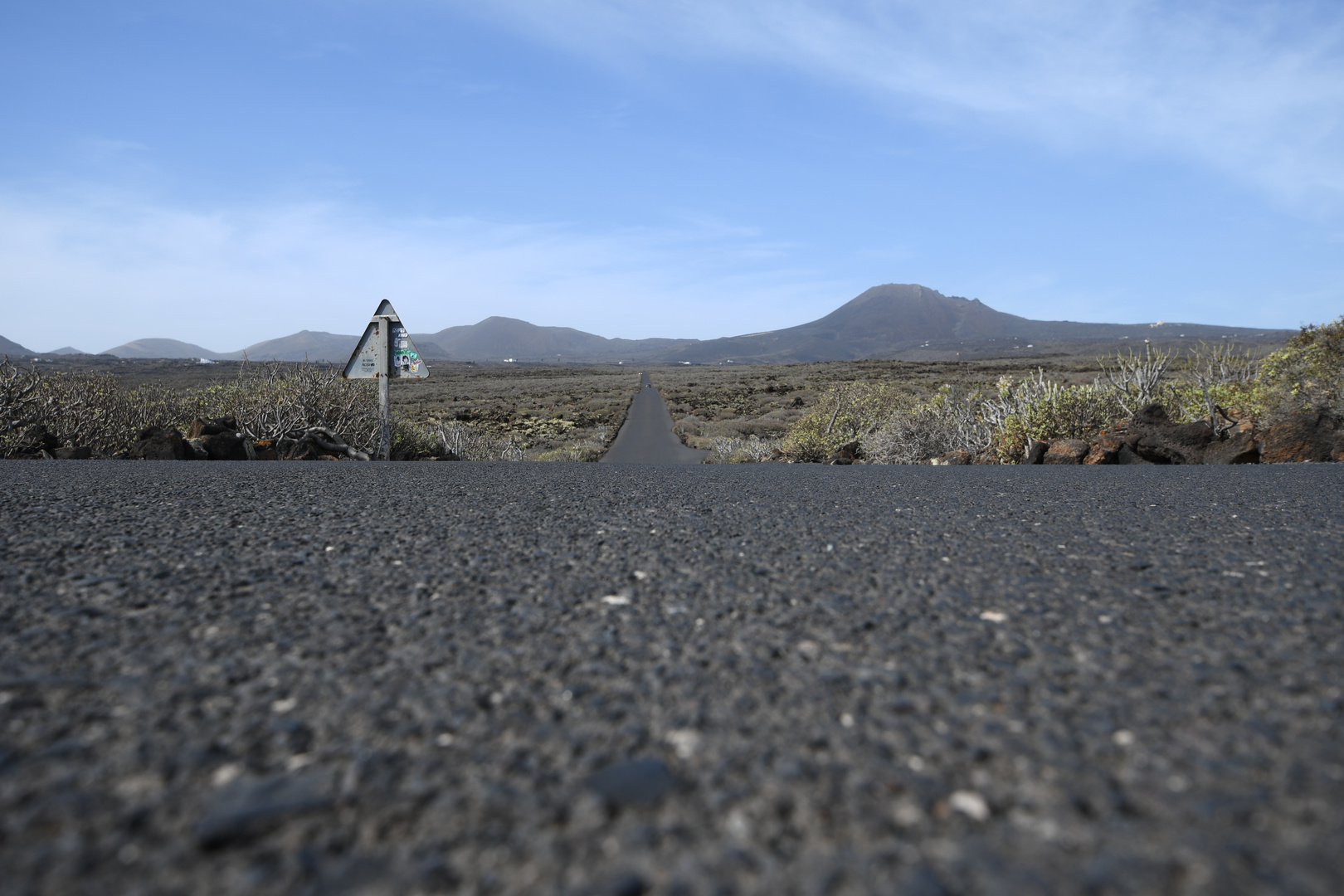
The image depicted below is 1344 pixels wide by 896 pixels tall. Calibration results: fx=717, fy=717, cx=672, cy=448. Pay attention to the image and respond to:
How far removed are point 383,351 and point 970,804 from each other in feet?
35.0

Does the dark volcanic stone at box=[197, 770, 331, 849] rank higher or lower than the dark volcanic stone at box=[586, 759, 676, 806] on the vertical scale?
higher

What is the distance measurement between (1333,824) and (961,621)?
1093 mm

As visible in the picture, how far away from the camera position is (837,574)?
2826 millimetres

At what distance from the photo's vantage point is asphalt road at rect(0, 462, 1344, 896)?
1.11m

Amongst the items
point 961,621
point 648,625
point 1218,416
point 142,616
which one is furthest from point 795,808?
point 1218,416

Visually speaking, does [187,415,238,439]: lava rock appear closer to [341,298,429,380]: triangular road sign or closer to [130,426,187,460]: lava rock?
[130,426,187,460]: lava rock

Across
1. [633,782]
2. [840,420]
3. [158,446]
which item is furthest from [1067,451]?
[158,446]

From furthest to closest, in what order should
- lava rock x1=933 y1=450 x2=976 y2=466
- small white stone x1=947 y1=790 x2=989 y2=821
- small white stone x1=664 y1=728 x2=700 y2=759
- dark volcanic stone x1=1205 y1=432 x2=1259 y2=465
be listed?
lava rock x1=933 y1=450 x2=976 y2=466
dark volcanic stone x1=1205 y1=432 x2=1259 y2=465
small white stone x1=664 y1=728 x2=700 y2=759
small white stone x1=947 y1=790 x2=989 y2=821

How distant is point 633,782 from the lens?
4.40ft

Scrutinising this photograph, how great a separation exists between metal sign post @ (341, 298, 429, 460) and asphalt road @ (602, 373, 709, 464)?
4027 mm

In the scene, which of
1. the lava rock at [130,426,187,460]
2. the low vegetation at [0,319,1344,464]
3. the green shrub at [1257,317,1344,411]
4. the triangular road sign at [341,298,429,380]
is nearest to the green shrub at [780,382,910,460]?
the low vegetation at [0,319,1344,464]

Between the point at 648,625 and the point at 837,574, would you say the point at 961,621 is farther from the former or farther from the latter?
the point at 648,625

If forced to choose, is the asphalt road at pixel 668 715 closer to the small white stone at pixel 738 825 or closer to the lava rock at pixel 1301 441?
the small white stone at pixel 738 825

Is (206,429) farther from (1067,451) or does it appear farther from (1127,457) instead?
(1127,457)
